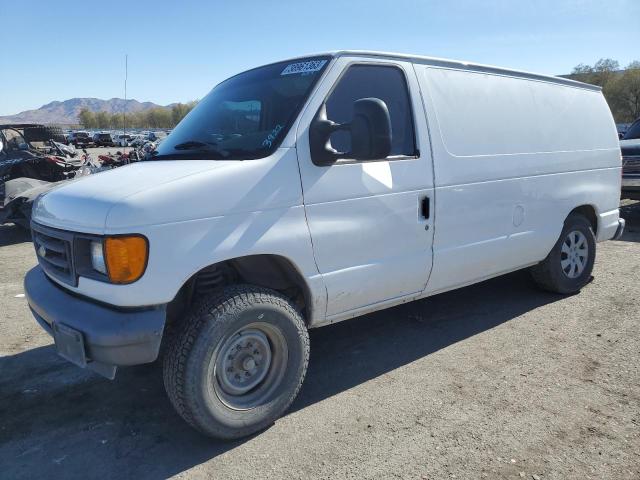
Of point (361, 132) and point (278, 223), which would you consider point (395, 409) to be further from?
point (361, 132)

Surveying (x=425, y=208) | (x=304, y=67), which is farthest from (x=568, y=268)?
(x=304, y=67)

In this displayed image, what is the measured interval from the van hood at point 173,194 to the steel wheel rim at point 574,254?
137 inches

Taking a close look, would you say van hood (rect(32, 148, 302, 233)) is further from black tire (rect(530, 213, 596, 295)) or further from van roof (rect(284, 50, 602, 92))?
black tire (rect(530, 213, 596, 295))

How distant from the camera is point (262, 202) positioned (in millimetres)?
2814

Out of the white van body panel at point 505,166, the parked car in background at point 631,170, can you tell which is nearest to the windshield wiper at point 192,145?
the white van body panel at point 505,166

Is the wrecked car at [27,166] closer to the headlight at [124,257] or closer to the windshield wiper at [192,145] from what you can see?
the windshield wiper at [192,145]

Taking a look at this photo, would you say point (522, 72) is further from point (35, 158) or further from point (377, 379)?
point (35, 158)

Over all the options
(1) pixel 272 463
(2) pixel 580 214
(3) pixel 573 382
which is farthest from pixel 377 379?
(2) pixel 580 214

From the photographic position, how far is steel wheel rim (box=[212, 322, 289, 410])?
2.88 meters

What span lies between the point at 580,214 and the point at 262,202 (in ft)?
13.0

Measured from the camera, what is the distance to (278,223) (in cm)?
288

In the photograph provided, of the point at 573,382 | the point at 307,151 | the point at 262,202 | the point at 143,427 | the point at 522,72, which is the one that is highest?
the point at 522,72

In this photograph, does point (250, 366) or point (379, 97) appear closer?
point (250, 366)

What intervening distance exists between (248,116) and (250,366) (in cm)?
167
